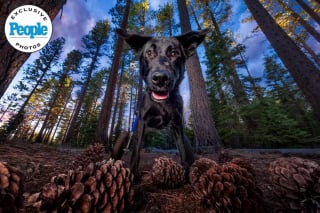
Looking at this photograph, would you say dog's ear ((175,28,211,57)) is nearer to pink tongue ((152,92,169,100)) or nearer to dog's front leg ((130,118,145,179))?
pink tongue ((152,92,169,100))

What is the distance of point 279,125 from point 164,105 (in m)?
11.0

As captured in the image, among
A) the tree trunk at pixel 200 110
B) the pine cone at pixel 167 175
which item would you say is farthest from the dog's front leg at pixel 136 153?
the tree trunk at pixel 200 110

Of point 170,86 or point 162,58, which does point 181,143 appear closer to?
point 170,86

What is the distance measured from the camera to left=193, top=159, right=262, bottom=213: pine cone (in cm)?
99

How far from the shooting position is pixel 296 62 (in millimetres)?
4699

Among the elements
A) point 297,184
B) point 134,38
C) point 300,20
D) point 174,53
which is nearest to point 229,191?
point 297,184

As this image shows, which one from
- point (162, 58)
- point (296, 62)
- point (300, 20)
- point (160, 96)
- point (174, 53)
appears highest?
point (300, 20)

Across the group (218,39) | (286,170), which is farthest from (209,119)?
(218,39)

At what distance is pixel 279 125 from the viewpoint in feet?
31.5

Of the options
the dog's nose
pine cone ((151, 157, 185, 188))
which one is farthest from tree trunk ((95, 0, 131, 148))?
the dog's nose

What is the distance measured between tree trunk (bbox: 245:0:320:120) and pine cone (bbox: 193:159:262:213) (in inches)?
202

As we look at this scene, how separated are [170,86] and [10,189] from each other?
134cm

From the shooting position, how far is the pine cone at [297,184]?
95cm

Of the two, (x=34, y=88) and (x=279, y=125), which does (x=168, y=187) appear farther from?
(x=34, y=88)
